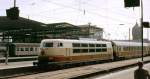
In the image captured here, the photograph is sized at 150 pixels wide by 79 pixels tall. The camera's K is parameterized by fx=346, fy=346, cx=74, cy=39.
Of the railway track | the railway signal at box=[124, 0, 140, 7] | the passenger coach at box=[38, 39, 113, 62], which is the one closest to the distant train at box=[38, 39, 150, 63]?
the passenger coach at box=[38, 39, 113, 62]

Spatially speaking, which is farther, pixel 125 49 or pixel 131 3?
pixel 125 49

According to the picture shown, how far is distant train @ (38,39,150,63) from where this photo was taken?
1157 inches

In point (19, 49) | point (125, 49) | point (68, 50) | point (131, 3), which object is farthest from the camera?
point (19, 49)

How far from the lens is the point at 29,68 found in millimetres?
28266

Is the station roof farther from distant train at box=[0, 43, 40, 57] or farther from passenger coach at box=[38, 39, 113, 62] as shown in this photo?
passenger coach at box=[38, 39, 113, 62]

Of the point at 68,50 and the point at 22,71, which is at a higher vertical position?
the point at 68,50

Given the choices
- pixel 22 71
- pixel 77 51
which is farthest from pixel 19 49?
pixel 22 71

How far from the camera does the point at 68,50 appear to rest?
100 ft

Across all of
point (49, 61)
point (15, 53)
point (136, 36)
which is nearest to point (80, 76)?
point (49, 61)

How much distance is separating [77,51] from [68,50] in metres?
2.22

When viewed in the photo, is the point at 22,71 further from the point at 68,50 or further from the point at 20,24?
the point at 20,24

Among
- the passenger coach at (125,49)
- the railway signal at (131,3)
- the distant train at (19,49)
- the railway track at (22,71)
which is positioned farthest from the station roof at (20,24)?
the railway signal at (131,3)

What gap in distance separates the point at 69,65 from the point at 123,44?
800 inches

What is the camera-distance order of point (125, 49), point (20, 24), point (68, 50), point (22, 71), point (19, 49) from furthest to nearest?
point (19, 49) < point (20, 24) < point (125, 49) < point (68, 50) < point (22, 71)
